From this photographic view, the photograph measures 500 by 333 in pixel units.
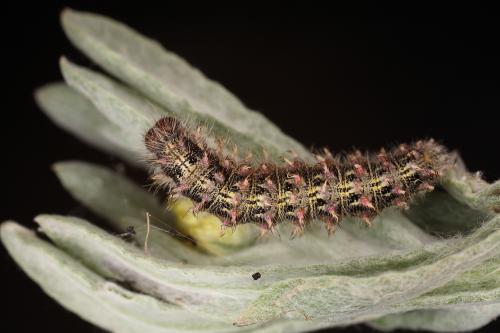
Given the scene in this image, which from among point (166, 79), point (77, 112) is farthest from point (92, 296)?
point (166, 79)

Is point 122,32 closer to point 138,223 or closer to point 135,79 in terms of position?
point 135,79

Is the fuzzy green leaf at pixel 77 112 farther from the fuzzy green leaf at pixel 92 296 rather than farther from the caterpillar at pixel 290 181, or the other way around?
the fuzzy green leaf at pixel 92 296

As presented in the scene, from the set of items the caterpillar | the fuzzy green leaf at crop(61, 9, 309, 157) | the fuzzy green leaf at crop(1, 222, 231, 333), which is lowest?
the fuzzy green leaf at crop(1, 222, 231, 333)

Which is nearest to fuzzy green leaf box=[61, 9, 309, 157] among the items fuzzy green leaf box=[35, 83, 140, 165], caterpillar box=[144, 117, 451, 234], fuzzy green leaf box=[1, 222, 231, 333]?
caterpillar box=[144, 117, 451, 234]

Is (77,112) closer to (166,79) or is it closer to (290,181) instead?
(166,79)

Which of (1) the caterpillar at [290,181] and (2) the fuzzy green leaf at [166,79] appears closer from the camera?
(1) the caterpillar at [290,181]

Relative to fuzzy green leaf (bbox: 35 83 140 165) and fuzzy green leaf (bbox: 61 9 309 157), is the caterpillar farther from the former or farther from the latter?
fuzzy green leaf (bbox: 35 83 140 165)

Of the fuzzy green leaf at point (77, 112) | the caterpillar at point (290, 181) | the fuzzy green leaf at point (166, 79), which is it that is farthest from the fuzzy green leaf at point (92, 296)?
the fuzzy green leaf at point (166, 79)

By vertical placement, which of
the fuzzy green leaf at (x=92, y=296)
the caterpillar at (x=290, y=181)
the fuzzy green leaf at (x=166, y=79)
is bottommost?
the fuzzy green leaf at (x=92, y=296)
